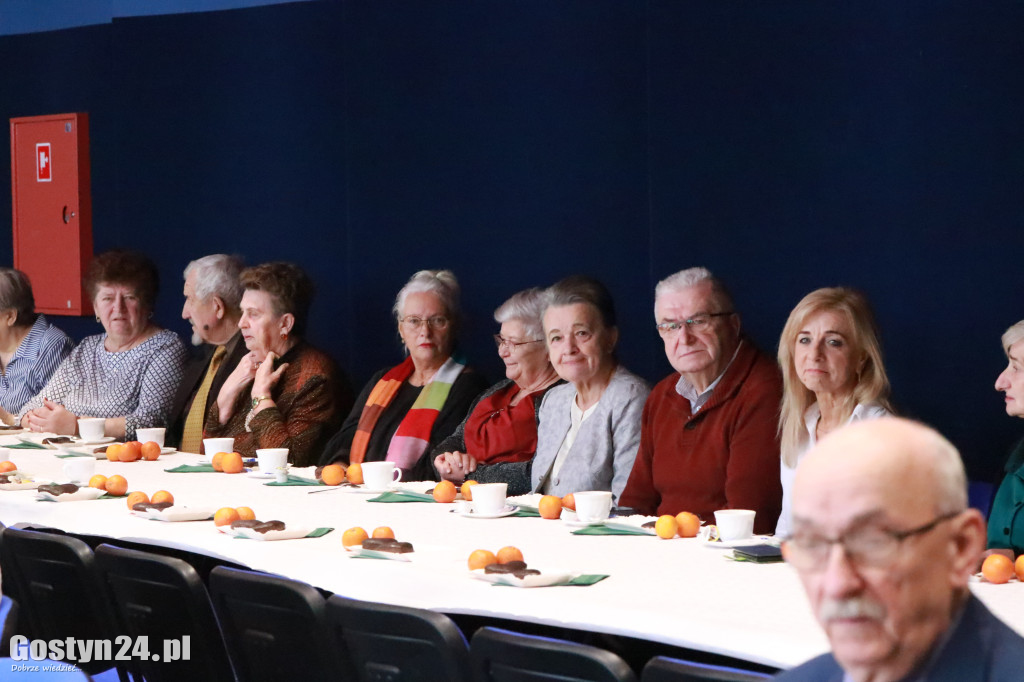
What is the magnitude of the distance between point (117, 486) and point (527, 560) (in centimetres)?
153

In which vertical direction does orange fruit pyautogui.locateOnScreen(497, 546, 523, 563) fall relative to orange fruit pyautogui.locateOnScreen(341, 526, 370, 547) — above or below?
above

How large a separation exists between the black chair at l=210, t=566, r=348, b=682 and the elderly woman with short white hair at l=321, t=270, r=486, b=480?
2.28 meters

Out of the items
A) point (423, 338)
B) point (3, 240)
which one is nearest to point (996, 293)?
point (423, 338)

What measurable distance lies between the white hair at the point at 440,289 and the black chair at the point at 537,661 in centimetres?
317

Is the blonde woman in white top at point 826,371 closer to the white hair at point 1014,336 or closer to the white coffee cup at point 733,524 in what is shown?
the white hair at point 1014,336

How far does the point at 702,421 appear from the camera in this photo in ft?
13.6

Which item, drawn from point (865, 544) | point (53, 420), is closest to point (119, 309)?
point (53, 420)

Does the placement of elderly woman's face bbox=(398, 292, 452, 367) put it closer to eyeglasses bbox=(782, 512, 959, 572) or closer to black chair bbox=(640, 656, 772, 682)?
black chair bbox=(640, 656, 772, 682)

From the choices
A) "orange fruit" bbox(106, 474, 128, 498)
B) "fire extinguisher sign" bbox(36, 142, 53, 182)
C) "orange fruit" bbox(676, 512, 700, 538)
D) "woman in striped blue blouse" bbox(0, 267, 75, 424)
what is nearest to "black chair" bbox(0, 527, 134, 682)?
"orange fruit" bbox(106, 474, 128, 498)

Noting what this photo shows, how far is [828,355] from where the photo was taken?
3.74 meters

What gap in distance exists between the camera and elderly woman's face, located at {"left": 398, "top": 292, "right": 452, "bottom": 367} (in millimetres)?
5328

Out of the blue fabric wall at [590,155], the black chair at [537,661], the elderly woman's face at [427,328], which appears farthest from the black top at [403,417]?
the black chair at [537,661]

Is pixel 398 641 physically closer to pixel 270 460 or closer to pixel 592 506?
pixel 592 506

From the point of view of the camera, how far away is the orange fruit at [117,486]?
3.81 m
